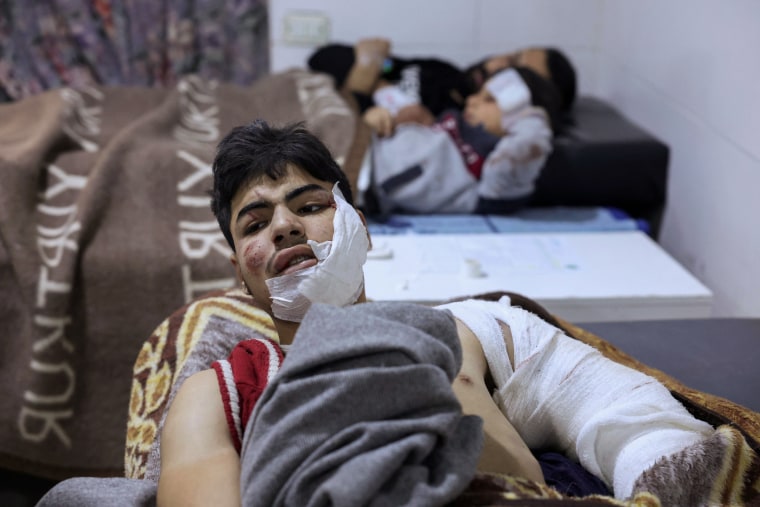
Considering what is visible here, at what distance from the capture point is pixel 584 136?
8.09 feet

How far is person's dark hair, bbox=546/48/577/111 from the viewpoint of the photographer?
2.67 m

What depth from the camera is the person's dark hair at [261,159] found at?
1.16 metres

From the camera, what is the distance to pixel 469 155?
91.0 inches

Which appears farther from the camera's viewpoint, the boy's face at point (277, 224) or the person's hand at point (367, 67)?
the person's hand at point (367, 67)

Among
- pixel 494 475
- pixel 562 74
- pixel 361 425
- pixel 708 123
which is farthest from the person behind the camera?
pixel 562 74

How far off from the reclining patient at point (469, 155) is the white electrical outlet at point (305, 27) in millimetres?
681

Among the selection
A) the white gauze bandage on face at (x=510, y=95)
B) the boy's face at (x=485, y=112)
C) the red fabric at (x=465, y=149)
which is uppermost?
the white gauze bandage on face at (x=510, y=95)

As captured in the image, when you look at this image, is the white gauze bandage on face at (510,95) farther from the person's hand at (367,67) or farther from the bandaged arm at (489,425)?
the bandaged arm at (489,425)

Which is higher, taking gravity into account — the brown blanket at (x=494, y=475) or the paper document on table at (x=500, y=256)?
the brown blanket at (x=494, y=475)

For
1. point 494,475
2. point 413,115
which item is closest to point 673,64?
point 413,115

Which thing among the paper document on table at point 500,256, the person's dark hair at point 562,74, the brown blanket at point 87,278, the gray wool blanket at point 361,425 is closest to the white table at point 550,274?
the paper document on table at point 500,256

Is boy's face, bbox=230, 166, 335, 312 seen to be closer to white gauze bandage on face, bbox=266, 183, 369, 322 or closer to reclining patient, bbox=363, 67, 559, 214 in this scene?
white gauze bandage on face, bbox=266, 183, 369, 322

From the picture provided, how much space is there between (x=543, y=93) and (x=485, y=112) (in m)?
0.20

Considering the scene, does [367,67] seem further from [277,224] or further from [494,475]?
[494,475]
